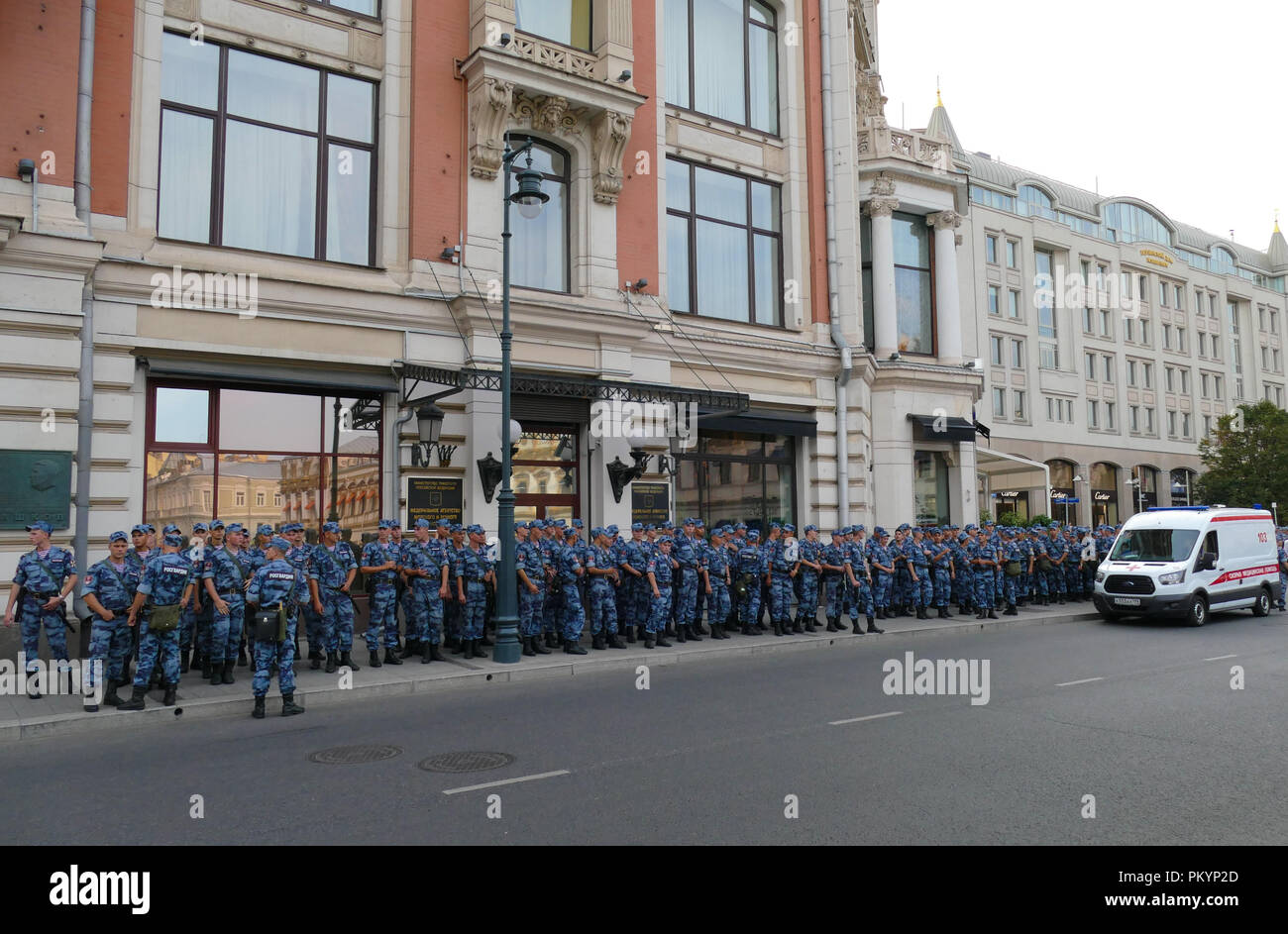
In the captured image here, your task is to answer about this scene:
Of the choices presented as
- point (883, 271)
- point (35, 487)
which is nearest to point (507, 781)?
point (35, 487)

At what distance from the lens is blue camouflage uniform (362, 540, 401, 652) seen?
12891 millimetres

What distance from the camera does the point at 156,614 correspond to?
9914 mm

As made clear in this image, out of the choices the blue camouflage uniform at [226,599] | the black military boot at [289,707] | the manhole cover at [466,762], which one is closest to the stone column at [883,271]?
the blue camouflage uniform at [226,599]

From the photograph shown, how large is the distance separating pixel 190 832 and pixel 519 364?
1213 cm

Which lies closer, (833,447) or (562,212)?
(562,212)

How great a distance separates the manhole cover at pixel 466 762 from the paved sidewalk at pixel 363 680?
321 centimetres

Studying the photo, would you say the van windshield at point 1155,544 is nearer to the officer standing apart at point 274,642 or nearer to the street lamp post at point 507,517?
the street lamp post at point 507,517

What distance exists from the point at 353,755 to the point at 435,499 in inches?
336

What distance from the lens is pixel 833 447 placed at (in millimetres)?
22672

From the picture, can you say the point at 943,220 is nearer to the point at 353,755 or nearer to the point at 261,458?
the point at 261,458

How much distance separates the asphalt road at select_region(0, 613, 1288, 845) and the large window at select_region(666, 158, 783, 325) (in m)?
11.5

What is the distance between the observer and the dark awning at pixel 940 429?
24.5m

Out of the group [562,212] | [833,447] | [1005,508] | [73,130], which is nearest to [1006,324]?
[1005,508]

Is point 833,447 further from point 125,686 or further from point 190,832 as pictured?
point 190,832
